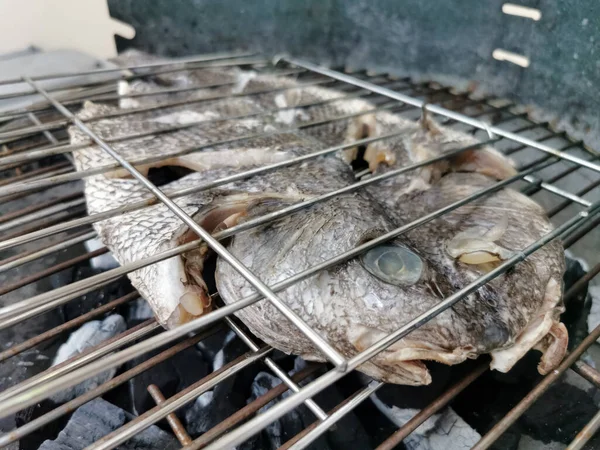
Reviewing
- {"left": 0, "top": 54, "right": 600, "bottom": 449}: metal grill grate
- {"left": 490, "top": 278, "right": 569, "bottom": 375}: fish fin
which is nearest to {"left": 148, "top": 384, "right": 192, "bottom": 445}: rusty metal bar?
{"left": 0, "top": 54, "right": 600, "bottom": 449}: metal grill grate

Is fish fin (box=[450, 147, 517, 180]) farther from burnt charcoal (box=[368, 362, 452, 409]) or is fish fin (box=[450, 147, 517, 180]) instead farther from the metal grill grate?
burnt charcoal (box=[368, 362, 452, 409])

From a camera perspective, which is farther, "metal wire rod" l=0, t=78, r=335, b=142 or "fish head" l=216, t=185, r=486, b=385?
A: "metal wire rod" l=0, t=78, r=335, b=142

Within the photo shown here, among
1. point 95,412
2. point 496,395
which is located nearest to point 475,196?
point 496,395

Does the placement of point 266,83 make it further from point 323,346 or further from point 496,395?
point 323,346

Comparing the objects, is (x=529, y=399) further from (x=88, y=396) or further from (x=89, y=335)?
(x=89, y=335)

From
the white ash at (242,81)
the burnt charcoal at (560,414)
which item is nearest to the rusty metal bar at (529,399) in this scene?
the burnt charcoal at (560,414)

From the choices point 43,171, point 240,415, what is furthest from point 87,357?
point 43,171

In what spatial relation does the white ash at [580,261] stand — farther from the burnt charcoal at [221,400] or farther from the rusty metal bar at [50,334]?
the rusty metal bar at [50,334]
